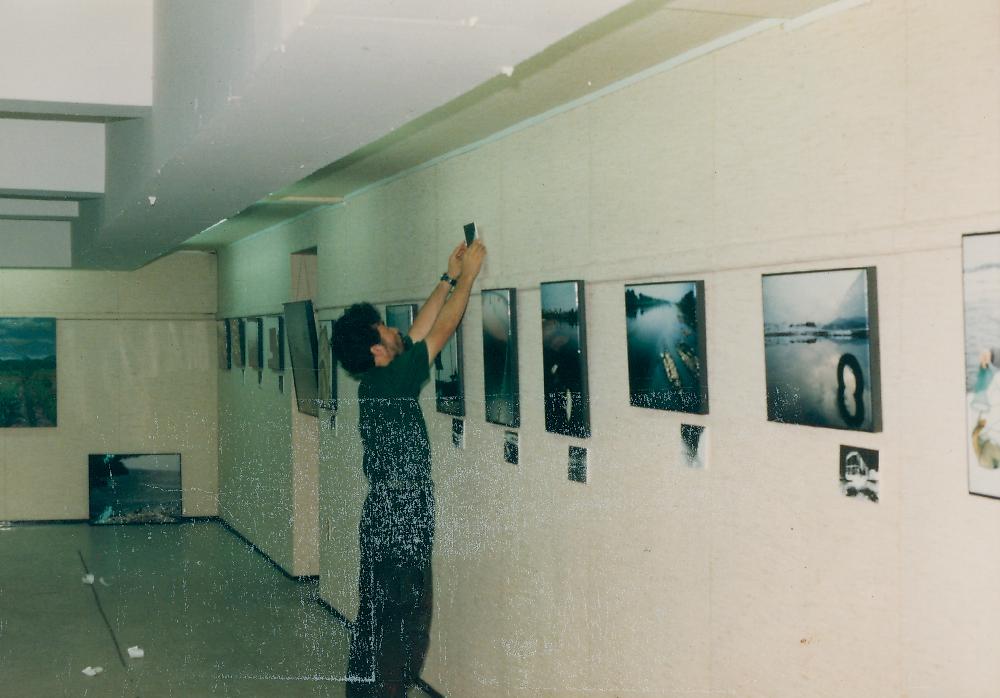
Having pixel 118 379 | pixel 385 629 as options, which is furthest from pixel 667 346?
pixel 118 379

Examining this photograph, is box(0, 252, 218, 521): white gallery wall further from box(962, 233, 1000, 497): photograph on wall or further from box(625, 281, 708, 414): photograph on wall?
box(962, 233, 1000, 497): photograph on wall

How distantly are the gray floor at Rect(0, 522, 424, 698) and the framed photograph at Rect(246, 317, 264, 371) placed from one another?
5.69 ft

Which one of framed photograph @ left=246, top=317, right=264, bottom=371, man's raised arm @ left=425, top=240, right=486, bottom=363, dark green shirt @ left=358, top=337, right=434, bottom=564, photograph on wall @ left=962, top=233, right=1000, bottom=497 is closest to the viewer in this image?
photograph on wall @ left=962, top=233, right=1000, bottom=497

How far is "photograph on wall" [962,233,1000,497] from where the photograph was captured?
2168mm

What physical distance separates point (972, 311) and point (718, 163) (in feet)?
3.37

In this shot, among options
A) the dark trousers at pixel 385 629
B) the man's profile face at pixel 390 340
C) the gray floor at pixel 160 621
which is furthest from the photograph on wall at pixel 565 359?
the gray floor at pixel 160 621

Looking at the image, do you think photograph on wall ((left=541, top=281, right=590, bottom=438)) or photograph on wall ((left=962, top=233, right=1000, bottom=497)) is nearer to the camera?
photograph on wall ((left=962, top=233, right=1000, bottom=497))

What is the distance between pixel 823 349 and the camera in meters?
2.64

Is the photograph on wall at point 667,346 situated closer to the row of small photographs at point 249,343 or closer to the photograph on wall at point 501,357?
the photograph on wall at point 501,357

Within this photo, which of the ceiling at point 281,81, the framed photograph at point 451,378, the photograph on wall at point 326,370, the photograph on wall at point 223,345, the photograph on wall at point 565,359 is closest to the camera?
the ceiling at point 281,81

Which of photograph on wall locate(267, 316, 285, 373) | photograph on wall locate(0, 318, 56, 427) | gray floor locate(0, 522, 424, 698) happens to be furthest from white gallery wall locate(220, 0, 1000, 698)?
photograph on wall locate(0, 318, 56, 427)

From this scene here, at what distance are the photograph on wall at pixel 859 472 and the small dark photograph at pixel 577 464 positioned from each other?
1346 mm

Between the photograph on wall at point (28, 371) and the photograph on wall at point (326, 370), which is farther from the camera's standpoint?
the photograph on wall at point (28, 371)

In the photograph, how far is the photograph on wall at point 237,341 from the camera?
396 inches
